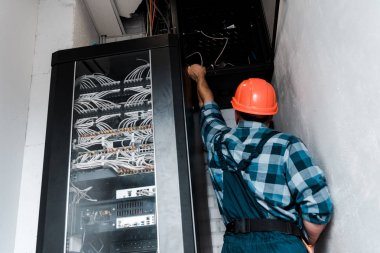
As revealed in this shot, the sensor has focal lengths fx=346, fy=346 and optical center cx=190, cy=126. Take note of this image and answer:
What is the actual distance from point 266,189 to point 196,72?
2.87 feet

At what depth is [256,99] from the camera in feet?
5.12

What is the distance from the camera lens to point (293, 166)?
4.25ft

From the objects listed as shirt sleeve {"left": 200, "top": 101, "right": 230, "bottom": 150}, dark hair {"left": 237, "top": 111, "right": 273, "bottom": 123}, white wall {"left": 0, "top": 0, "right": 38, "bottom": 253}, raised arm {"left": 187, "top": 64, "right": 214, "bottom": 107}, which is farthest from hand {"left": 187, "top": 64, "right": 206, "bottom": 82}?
white wall {"left": 0, "top": 0, "right": 38, "bottom": 253}

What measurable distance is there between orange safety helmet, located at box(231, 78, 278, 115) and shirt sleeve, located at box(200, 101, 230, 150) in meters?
0.12

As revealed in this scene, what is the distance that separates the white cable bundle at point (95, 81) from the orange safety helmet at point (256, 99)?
621mm

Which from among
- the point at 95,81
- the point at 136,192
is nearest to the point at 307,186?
the point at 136,192

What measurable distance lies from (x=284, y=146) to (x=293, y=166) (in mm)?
87

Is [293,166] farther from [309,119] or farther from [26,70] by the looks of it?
[26,70]

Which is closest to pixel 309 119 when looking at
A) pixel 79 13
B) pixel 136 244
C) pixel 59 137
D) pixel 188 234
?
pixel 188 234

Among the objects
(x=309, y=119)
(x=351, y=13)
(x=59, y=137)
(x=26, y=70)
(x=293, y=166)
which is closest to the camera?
(x=351, y=13)

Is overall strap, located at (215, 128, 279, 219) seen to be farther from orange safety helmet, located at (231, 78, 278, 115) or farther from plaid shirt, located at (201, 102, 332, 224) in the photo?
orange safety helmet, located at (231, 78, 278, 115)

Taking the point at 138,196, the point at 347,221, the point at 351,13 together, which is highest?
the point at 351,13

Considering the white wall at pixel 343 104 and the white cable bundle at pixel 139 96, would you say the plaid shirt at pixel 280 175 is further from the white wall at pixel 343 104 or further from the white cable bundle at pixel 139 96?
the white cable bundle at pixel 139 96

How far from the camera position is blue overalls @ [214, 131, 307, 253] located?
128 cm
